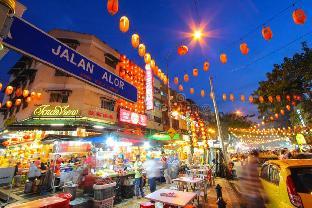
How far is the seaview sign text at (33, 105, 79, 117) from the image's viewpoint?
64.5 ft

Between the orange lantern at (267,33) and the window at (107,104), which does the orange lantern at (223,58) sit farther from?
the window at (107,104)

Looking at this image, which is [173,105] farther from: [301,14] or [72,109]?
[301,14]

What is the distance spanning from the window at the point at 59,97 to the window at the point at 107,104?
3.98 meters

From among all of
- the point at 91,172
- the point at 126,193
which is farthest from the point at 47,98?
the point at 126,193

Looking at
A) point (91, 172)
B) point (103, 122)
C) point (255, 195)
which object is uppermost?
point (103, 122)

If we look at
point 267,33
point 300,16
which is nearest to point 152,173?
point 267,33

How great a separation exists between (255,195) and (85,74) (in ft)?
38.5

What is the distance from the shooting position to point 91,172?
40.0 feet

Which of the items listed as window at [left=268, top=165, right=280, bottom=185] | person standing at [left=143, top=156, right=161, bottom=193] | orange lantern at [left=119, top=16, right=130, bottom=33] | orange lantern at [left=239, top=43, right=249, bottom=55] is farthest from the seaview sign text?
window at [left=268, top=165, right=280, bottom=185]

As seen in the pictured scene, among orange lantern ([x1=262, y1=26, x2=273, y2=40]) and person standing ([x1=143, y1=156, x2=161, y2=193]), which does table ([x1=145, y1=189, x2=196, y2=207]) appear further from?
orange lantern ([x1=262, y1=26, x2=273, y2=40])

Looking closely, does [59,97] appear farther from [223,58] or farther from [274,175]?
[274,175]

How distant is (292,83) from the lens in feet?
70.0

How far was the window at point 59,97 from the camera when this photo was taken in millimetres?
21109

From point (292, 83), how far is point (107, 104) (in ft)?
68.1
